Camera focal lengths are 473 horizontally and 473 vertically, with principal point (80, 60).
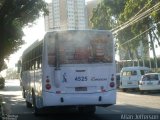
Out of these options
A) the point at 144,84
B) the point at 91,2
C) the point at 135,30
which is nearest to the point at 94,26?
the point at 91,2

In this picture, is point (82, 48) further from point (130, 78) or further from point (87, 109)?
point (130, 78)

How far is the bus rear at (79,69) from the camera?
1561 centimetres

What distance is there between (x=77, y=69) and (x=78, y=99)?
100 cm

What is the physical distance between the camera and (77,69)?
15.8 m

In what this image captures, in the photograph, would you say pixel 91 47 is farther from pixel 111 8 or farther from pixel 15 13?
pixel 111 8

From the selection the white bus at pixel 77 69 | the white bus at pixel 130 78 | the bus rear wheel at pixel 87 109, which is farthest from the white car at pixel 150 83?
the white bus at pixel 77 69

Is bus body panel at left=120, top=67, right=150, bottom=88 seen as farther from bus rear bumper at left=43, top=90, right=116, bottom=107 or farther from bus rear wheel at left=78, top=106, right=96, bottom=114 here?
bus rear bumper at left=43, top=90, right=116, bottom=107

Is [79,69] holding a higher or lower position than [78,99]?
higher

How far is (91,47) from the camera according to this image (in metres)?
16.0

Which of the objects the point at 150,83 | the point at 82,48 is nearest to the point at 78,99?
the point at 82,48

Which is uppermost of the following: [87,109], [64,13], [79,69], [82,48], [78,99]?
[64,13]

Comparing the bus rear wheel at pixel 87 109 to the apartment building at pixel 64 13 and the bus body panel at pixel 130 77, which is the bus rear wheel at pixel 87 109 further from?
the apartment building at pixel 64 13

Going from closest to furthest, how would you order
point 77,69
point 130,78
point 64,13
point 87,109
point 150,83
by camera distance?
point 77,69 < point 87,109 < point 150,83 < point 130,78 < point 64,13

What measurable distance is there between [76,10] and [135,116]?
27672mm
